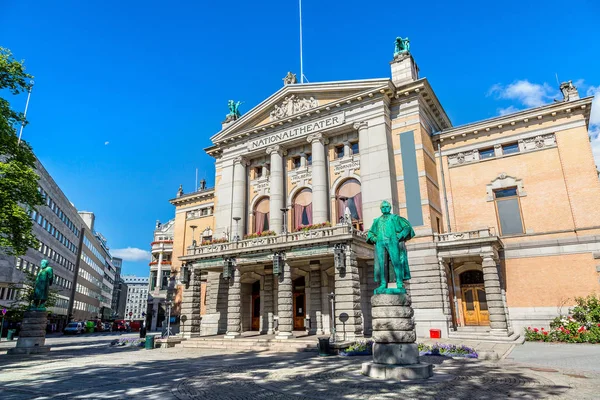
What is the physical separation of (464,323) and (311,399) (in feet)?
70.9

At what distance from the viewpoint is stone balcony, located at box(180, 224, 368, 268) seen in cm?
2419

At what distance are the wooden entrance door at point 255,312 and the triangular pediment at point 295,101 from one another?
1491 cm

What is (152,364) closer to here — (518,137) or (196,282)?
(196,282)

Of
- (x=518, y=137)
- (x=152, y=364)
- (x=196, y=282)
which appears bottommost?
(x=152, y=364)

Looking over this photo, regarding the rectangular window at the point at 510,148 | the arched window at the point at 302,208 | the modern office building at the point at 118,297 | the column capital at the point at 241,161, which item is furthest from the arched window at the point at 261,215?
the modern office building at the point at 118,297

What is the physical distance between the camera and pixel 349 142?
31953 millimetres

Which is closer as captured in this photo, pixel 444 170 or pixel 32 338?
pixel 32 338

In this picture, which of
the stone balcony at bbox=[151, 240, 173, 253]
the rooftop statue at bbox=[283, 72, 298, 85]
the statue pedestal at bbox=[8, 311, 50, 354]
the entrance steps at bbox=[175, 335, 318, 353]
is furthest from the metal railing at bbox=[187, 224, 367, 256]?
the stone balcony at bbox=[151, 240, 173, 253]

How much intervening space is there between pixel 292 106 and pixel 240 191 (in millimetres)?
8890

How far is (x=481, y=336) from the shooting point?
23.3 metres

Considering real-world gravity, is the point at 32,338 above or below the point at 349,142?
below

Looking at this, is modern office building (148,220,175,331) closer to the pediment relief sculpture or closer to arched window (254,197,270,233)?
arched window (254,197,270,233)

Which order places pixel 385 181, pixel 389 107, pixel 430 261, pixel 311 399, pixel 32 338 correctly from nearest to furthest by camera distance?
pixel 311 399 < pixel 32 338 < pixel 430 261 < pixel 385 181 < pixel 389 107

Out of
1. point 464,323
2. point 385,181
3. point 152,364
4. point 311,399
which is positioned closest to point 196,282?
point 152,364
